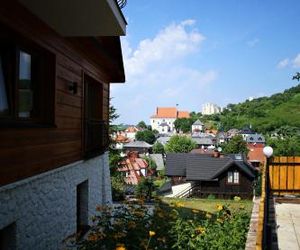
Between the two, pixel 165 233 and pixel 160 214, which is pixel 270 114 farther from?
pixel 165 233

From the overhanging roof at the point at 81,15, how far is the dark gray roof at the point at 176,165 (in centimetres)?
4133

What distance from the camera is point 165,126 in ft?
→ 637

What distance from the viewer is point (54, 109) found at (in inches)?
257

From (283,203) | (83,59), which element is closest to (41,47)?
(83,59)

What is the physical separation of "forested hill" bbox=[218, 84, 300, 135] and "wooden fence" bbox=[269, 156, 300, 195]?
111634 millimetres

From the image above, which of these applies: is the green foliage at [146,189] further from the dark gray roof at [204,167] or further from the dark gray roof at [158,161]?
the dark gray roof at [158,161]

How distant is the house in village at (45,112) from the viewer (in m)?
4.93

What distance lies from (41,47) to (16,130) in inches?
60.0

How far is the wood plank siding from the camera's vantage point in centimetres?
484

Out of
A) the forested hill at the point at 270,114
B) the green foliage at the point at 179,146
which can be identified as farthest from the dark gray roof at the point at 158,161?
the forested hill at the point at 270,114

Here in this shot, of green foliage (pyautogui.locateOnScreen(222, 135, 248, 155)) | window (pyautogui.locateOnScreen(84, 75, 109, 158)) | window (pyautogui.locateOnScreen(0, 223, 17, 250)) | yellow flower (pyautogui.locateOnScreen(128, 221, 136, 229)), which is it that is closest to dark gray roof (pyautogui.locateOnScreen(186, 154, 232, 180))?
window (pyautogui.locateOnScreen(84, 75, 109, 158))

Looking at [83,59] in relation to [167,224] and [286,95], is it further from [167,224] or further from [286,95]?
[286,95]

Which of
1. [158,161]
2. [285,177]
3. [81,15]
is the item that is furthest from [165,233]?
[158,161]

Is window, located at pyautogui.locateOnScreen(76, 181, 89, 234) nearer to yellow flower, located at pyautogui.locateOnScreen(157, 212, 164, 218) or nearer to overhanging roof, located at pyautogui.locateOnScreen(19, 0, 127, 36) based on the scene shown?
yellow flower, located at pyautogui.locateOnScreen(157, 212, 164, 218)
